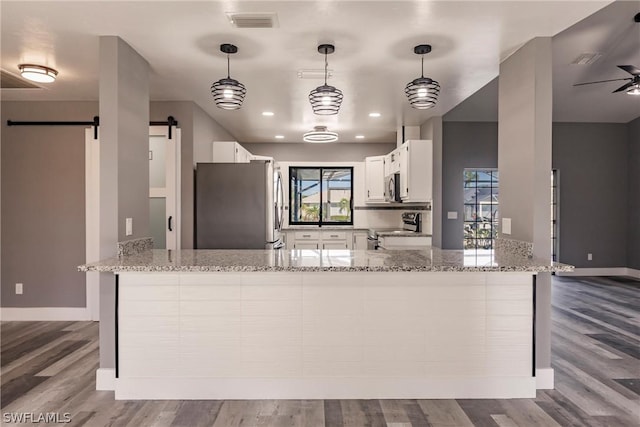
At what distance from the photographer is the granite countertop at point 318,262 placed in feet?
7.59

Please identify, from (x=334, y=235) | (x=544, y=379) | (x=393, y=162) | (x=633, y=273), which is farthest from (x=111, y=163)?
(x=633, y=273)

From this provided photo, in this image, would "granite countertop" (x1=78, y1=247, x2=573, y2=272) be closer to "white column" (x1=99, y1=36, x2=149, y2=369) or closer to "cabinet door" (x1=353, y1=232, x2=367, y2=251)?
"white column" (x1=99, y1=36, x2=149, y2=369)

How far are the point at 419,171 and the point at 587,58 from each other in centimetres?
203

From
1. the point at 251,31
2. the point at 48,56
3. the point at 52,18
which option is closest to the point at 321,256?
the point at 251,31

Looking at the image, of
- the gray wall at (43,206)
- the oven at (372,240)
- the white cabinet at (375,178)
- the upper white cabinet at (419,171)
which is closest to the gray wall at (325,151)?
the white cabinet at (375,178)

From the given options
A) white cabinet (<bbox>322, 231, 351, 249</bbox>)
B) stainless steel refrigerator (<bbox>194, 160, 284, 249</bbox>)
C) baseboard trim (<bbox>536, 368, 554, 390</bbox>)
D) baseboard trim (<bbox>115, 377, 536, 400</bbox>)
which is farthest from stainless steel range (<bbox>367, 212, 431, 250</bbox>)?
baseboard trim (<bbox>115, 377, 536, 400</bbox>)

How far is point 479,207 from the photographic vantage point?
6.82m

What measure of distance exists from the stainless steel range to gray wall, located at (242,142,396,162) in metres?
1.38

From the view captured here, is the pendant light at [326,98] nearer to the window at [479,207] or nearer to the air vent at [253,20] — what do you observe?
the air vent at [253,20]

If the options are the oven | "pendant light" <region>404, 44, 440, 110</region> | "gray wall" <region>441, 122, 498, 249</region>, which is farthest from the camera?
"gray wall" <region>441, 122, 498, 249</region>

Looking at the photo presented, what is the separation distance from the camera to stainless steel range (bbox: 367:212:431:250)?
5.16m

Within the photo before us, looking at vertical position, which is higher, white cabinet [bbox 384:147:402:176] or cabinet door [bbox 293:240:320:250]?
white cabinet [bbox 384:147:402:176]

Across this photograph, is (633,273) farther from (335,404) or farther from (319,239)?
(335,404)

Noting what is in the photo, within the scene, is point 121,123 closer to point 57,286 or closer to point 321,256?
point 321,256
